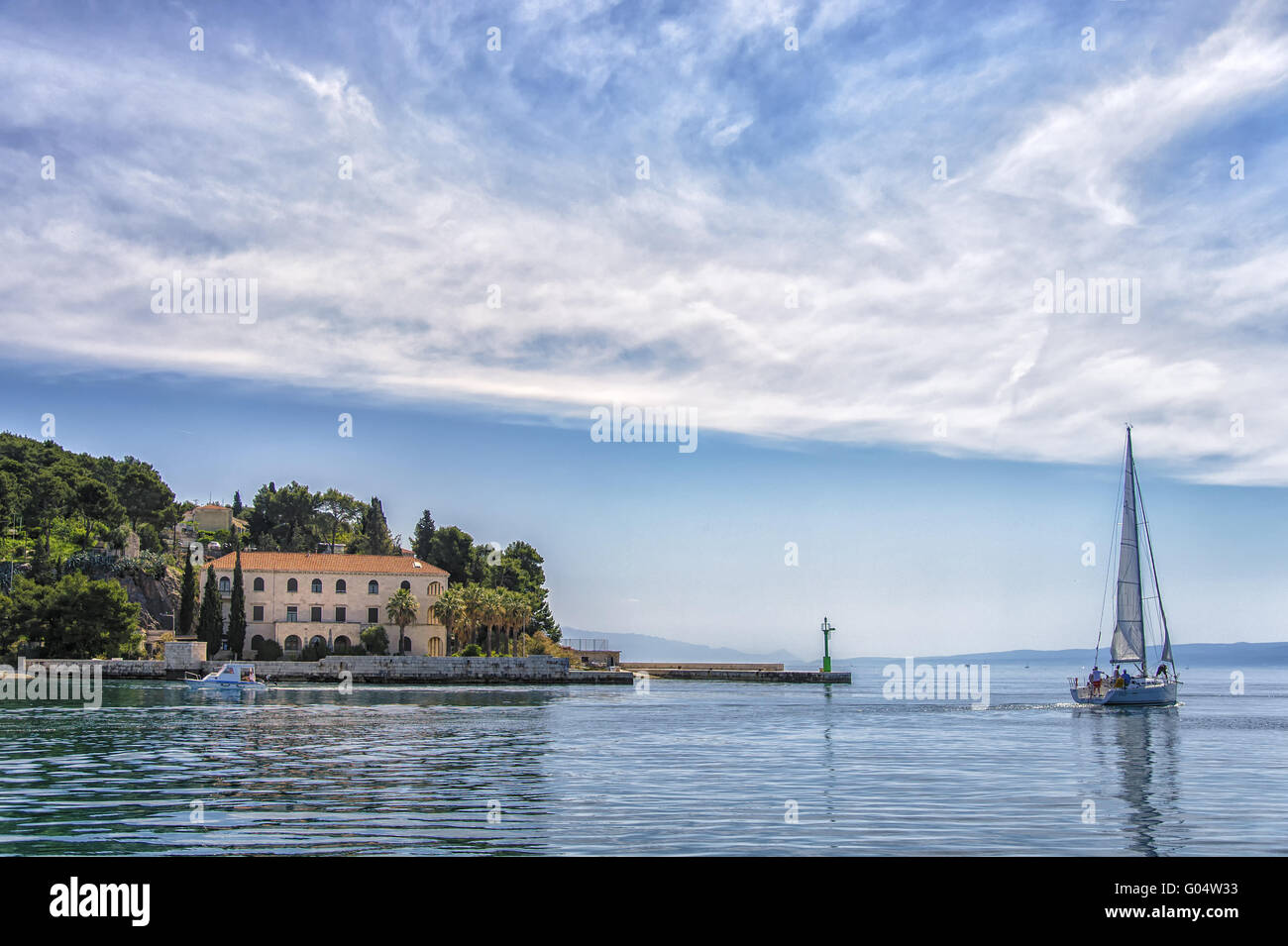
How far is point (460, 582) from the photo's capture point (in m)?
127

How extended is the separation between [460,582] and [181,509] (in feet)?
207

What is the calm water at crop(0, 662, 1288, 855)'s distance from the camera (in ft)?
59.0

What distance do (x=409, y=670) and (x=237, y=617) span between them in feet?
57.7

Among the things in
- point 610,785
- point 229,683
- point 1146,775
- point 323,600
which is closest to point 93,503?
point 323,600

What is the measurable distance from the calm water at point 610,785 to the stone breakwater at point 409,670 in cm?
3735

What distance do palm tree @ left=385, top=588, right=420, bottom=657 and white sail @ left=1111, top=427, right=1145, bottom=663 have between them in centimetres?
6453

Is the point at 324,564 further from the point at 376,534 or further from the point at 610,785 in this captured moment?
the point at 610,785

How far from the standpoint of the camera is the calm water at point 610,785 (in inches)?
708

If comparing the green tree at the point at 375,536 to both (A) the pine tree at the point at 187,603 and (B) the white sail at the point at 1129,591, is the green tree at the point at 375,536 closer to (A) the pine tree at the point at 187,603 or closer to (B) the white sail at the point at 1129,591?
(A) the pine tree at the point at 187,603

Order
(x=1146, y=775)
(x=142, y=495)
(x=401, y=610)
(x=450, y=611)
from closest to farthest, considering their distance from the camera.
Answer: (x=1146, y=775)
(x=450, y=611)
(x=401, y=610)
(x=142, y=495)

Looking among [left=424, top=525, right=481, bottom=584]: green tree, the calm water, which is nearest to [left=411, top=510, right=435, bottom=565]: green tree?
[left=424, top=525, right=481, bottom=584]: green tree

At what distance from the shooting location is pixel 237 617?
10031cm

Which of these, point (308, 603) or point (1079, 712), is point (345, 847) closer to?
point (1079, 712)
